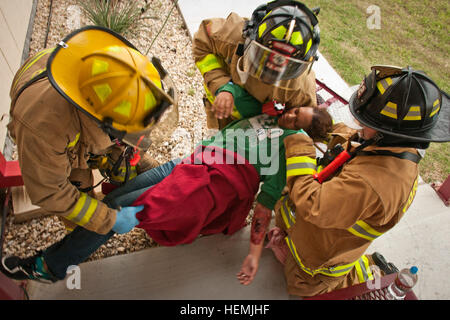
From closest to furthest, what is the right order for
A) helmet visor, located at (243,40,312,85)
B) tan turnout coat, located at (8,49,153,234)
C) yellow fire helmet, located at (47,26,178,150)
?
yellow fire helmet, located at (47,26,178,150)
tan turnout coat, located at (8,49,153,234)
helmet visor, located at (243,40,312,85)

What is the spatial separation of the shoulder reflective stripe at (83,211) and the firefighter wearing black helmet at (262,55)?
1248 mm

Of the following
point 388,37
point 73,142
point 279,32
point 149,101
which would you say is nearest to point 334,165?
point 279,32

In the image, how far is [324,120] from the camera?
2.04 m

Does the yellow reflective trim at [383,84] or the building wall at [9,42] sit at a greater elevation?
the building wall at [9,42]

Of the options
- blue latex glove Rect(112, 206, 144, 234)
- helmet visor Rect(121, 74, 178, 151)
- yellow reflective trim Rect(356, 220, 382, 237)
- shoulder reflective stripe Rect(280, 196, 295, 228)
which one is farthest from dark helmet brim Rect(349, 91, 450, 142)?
blue latex glove Rect(112, 206, 144, 234)

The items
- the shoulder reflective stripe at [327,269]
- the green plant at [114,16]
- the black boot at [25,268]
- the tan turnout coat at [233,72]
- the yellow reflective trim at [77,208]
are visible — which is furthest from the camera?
the green plant at [114,16]

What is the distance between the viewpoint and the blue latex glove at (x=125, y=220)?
203cm

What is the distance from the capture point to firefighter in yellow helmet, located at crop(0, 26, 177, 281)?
4.70ft

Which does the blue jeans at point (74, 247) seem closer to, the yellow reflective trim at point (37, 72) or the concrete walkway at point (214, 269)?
the concrete walkway at point (214, 269)

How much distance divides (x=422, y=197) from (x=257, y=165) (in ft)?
7.78

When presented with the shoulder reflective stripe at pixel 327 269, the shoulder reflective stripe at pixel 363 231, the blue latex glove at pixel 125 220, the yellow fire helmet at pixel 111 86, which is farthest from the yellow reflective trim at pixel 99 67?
the shoulder reflective stripe at pixel 327 269

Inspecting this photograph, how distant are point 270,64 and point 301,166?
751 mm

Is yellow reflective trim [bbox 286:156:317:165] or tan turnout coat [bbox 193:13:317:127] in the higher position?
tan turnout coat [bbox 193:13:317:127]

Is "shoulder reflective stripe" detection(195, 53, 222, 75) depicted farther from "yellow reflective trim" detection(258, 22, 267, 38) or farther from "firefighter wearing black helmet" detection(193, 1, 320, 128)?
"yellow reflective trim" detection(258, 22, 267, 38)
